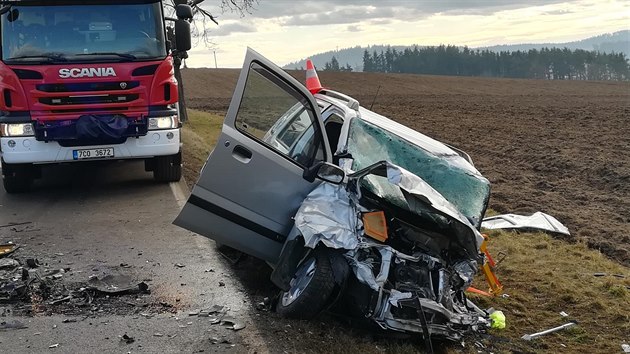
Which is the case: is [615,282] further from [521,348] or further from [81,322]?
[81,322]

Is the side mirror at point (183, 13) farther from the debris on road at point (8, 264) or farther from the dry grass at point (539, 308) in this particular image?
the dry grass at point (539, 308)

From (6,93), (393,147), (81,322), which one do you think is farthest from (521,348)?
(6,93)

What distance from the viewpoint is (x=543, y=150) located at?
17.9 m

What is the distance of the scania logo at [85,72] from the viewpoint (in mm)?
8492

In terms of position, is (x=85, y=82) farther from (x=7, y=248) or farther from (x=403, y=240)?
(x=403, y=240)

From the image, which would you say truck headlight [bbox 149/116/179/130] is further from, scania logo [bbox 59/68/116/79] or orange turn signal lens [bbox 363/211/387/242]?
orange turn signal lens [bbox 363/211/387/242]

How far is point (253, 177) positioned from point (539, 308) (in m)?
3.03

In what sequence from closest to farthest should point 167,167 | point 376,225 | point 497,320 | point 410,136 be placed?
point 376,225 < point 497,320 < point 410,136 < point 167,167

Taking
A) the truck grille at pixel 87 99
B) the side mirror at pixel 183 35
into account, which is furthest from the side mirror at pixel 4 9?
the side mirror at pixel 183 35

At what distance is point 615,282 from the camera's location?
704 centimetres

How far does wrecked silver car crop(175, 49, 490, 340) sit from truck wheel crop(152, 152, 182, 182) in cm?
468

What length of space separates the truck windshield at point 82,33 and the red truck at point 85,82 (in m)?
0.01

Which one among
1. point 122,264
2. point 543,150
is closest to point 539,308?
point 122,264

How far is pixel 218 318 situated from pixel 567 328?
298 cm
